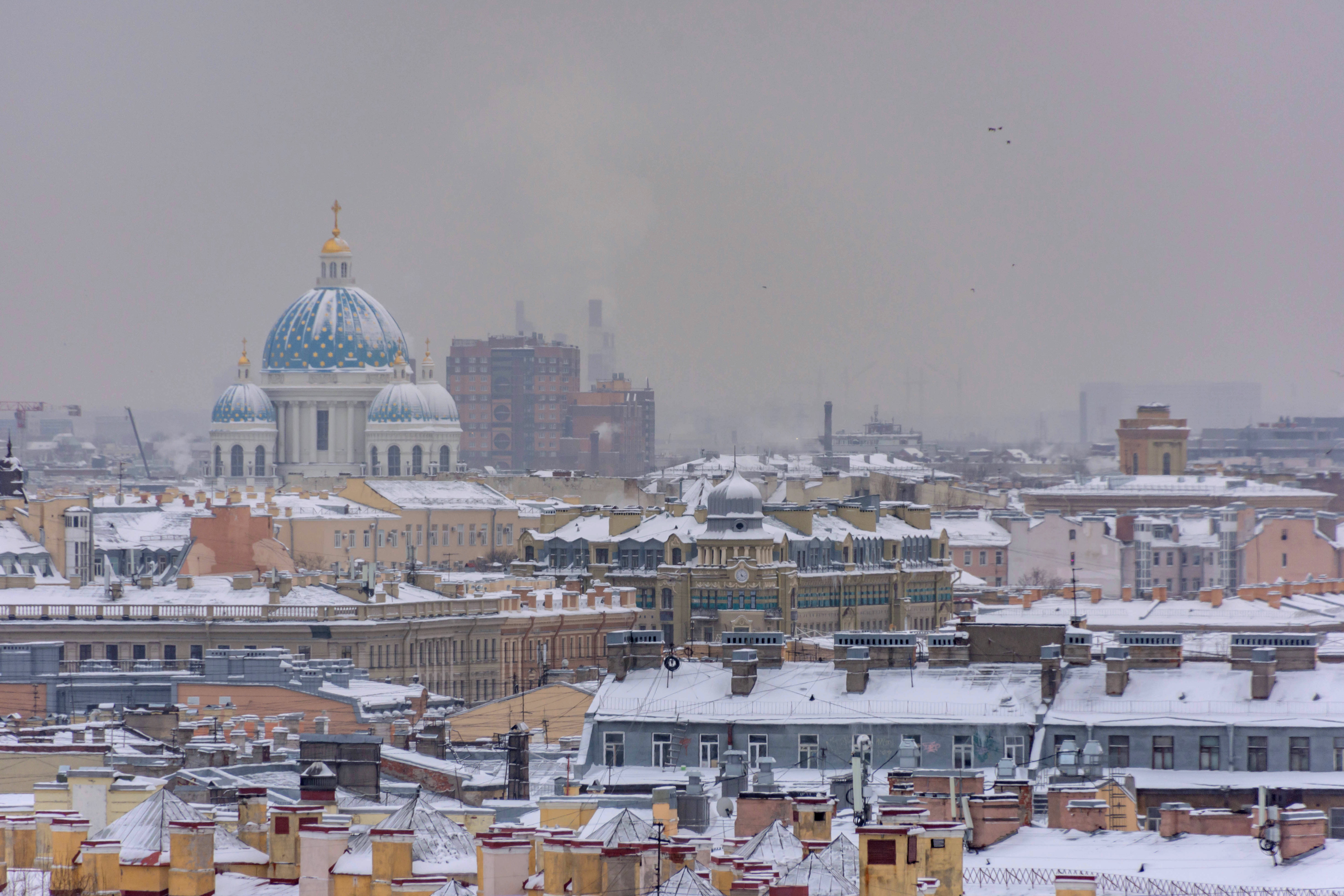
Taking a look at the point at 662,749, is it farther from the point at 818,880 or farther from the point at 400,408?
the point at 400,408

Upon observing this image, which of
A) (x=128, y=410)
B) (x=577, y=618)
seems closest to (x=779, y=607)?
(x=577, y=618)

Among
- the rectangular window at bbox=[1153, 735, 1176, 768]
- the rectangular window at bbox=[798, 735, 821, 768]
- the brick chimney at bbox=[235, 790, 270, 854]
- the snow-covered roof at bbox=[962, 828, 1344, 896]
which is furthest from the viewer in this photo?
the rectangular window at bbox=[798, 735, 821, 768]

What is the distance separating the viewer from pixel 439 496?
363 feet

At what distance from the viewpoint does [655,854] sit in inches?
966

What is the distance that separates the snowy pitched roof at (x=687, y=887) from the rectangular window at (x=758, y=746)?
1385 cm

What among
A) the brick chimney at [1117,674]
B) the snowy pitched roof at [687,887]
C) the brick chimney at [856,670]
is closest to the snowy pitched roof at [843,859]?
the snowy pitched roof at [687,887]

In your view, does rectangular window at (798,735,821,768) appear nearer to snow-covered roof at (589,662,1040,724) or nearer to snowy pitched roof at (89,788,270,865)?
snow-covered roof at (589,662,1040,724)

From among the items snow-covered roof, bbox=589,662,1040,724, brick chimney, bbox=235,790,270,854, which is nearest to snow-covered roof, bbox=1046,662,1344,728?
snow-covered roof, bbox=589,662,1040,724

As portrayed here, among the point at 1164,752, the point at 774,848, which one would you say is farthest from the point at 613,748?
the point at 774,848

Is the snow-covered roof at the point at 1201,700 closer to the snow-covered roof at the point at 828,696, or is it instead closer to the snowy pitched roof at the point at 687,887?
the snow-covered roof at the point at 828,696

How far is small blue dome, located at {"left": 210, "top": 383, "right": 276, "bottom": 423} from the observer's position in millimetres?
145000

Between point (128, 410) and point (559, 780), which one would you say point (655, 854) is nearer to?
point (559, 780)

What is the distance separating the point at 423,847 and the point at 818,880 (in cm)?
276

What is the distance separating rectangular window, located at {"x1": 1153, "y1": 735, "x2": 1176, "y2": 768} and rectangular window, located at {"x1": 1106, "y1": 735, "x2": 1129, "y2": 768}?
0.82 ft
